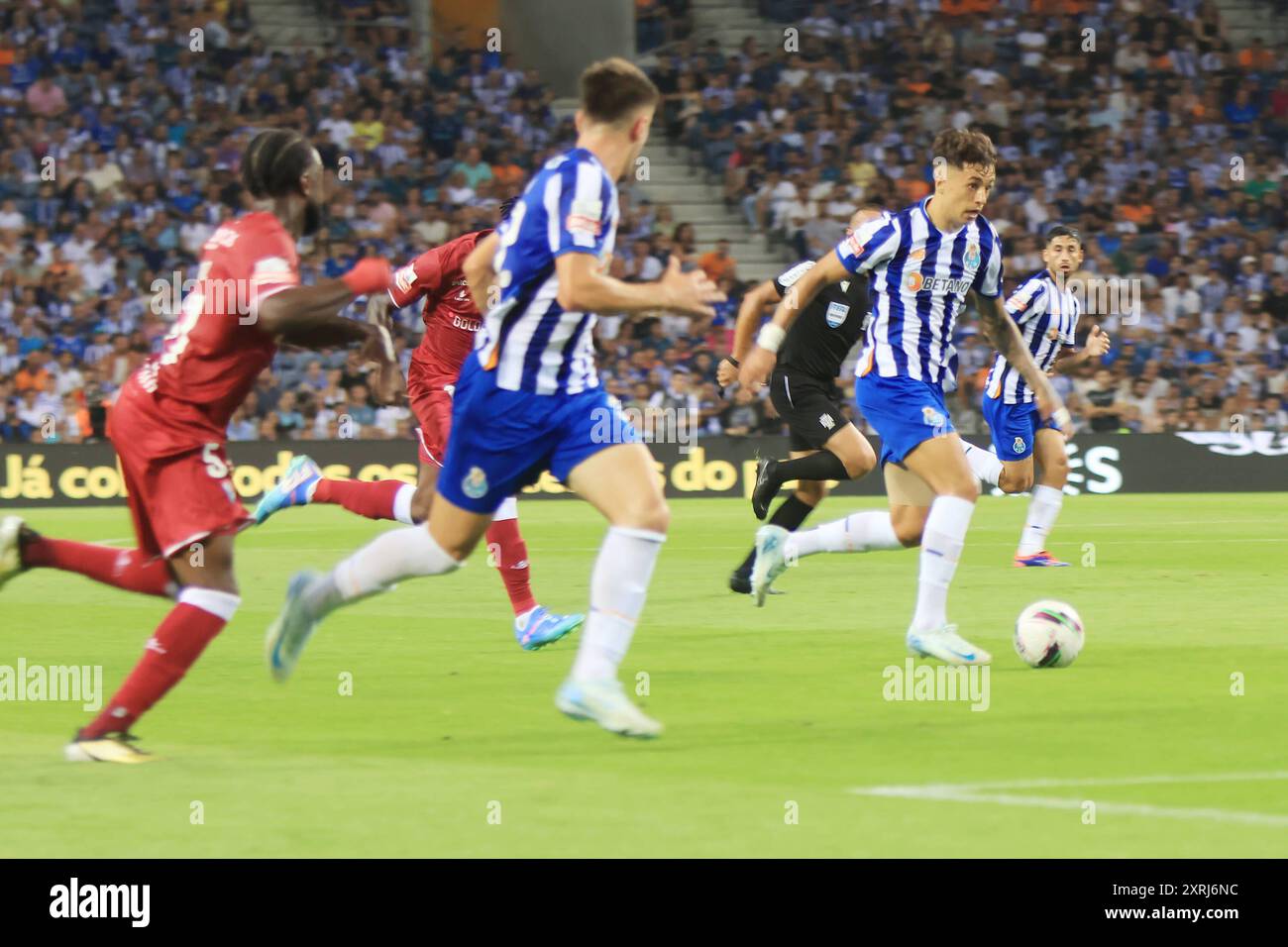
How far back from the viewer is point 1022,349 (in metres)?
9.50

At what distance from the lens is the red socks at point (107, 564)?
6938 mm

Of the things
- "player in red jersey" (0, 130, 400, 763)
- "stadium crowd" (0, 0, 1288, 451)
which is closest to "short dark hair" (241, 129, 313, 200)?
"player in red jersey" (0, 130, 400, 763)

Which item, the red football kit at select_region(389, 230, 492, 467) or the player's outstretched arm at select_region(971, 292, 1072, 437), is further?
the red football kit at select_region(389, 230, 492, 467)

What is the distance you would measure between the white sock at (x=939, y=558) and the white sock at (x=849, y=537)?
145 centimetres

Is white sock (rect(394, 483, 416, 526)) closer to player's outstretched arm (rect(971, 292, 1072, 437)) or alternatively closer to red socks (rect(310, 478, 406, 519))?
red socks (rect(310, 478, 406, 519))

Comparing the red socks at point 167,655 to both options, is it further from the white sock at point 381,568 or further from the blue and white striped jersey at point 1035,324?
the blue and white striped jersey at point 1035,324

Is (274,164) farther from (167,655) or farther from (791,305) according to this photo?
(791,305)

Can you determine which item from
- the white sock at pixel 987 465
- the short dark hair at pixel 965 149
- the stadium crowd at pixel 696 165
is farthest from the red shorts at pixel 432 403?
the stadium crowd at pixel 696 165

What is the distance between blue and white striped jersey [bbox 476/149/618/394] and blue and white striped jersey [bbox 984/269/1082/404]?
8.25 metres

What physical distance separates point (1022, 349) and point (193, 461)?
14.1 ft

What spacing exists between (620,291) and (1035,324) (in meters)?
8.99

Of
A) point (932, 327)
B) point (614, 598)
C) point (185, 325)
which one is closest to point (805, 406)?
point (932, 327)

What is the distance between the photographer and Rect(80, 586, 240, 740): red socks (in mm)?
6531

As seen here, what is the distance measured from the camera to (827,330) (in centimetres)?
1306
